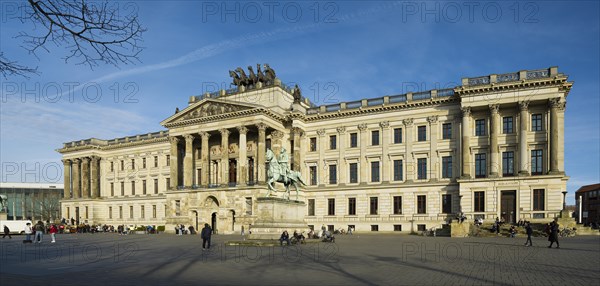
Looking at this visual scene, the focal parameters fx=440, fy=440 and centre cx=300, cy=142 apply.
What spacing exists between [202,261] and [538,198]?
131ft

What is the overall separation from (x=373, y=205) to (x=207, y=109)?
2636cm

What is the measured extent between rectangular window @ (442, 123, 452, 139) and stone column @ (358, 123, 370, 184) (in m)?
9.67

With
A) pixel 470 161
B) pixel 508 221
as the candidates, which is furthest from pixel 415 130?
pixel 508 221

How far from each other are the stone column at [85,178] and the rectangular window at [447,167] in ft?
212

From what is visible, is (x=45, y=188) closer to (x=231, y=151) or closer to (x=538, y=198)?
(x=231, y=151)

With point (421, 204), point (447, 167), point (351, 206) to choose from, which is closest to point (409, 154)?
point (447, 167)

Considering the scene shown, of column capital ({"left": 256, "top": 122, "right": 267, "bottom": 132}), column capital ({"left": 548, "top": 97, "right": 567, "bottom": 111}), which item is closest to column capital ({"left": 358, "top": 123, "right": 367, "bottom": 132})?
column capital ({"left": 256, "top": 122, "right": 267, "bottom": 132})

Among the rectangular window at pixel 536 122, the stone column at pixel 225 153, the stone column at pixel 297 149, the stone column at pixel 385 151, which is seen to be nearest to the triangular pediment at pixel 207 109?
the stone column at pixel 225 153

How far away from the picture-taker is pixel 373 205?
186 feet

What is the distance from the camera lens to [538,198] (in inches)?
1817

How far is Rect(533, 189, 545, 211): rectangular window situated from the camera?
45969mm

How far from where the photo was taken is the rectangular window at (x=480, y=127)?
51.0 metres

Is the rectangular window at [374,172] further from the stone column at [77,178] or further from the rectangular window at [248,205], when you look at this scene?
the stone column at [77,178]

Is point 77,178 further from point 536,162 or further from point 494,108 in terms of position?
point 536,162
